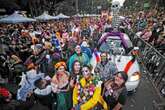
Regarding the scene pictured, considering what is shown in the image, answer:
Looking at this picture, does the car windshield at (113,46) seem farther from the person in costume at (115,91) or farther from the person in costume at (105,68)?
the person in costume at (115,91)

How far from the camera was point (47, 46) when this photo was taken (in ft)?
48.0

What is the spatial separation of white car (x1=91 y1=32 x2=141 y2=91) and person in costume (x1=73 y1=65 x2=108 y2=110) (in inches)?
155

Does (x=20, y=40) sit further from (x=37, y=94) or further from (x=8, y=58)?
(x=37, y=94)

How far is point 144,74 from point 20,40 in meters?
6.16

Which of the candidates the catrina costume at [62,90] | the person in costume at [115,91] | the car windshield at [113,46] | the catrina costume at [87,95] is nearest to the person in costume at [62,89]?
the catrina costume at [62,90]

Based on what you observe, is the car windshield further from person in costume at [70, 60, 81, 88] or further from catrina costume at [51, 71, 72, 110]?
catrina costume at [51, 71, 72, 110]

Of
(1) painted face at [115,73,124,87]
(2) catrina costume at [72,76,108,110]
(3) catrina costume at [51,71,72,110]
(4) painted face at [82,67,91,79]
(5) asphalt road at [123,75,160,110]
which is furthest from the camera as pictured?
(5) asphalt road at [123,75,160,110]

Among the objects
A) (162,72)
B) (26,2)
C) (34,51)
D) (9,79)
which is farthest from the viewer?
(26,2)

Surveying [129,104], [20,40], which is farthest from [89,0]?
[129,104]

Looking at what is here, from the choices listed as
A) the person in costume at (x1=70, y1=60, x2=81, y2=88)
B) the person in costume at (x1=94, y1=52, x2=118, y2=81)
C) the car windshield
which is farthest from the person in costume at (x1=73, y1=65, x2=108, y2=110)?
the car windshield

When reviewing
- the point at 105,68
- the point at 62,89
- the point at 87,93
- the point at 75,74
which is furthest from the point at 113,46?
the point at 87,93

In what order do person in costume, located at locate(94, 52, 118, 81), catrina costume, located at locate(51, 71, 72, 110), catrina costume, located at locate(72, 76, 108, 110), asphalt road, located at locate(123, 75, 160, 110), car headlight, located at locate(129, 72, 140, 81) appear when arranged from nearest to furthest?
catrina costume, located at locate(72, 76, 108, 110)
catrina costume, located at locate(51, 71, 72, 110)
person in costume, located at locate(94, 52, 118, 81)
asphalt road, located at locate(123, 75, 160, 110)
car headlight, located at locate(129, 72, 140, 81)

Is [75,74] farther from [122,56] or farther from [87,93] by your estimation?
[122,56]

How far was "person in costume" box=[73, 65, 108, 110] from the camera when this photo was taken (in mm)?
7430
